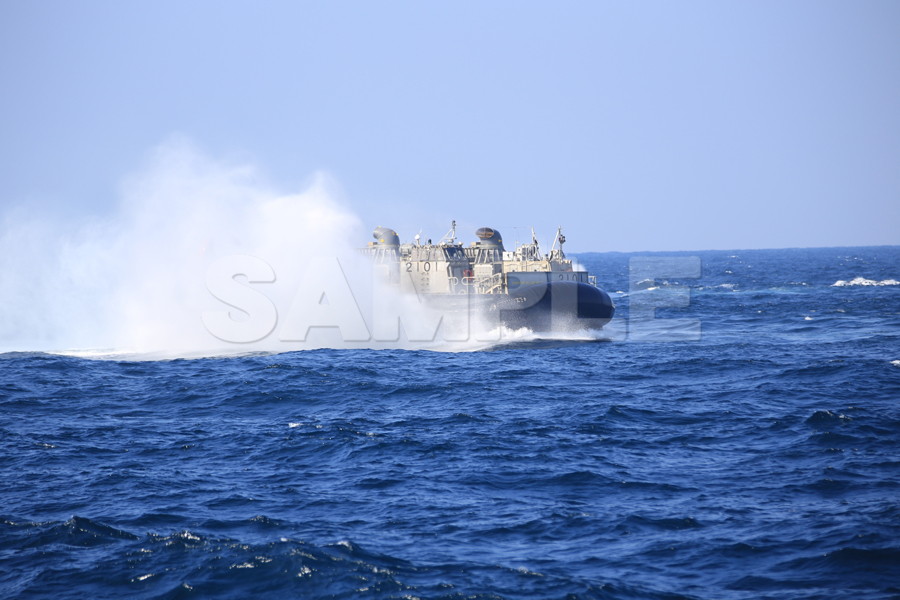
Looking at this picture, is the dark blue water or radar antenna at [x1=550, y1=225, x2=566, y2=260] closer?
the dark blue water

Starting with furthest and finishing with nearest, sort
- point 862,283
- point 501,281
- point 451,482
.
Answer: point 862,283
point 501,281
point 451,482

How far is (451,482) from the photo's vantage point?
16.9m

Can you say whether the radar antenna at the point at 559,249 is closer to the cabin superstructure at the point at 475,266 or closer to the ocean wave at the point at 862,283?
the cabin superstructure at the point at 475,266

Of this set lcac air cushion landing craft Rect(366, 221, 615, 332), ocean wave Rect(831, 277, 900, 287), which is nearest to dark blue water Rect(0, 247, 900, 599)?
lcac air cushion landing craft Rect(366, 221, 615, 332)

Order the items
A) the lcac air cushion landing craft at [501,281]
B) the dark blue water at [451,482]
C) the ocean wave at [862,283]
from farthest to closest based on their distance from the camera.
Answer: the ocean wave at [862,283], the lcac air cushion landing craft at [501,281], the dark blue water at [451,482]

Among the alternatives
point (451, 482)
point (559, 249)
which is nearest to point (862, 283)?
point (559, 249)

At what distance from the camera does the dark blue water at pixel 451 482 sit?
40.3 feet

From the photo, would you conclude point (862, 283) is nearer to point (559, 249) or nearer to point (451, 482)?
point (559, 249)

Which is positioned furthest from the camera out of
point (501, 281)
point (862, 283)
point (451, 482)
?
point (862, 283)

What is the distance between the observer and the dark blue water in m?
12.3

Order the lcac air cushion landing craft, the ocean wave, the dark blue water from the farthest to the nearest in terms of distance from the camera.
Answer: the ocean wave, the lcac air cushion landing craft, the dark blue water

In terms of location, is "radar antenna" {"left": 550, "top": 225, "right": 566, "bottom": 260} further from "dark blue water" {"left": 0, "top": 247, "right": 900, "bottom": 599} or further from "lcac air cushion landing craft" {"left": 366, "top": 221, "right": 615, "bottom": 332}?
"dark blue water" {"left": 0, "top": 247, "right": 900, "bottom": 599}

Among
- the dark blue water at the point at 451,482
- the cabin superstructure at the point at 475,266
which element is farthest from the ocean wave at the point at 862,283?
the dark blue water at the point at 451,482

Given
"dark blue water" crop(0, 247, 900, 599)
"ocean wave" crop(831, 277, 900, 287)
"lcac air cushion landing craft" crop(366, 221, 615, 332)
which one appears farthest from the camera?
"ocean wave" crop(831, 277, 900, 287)
